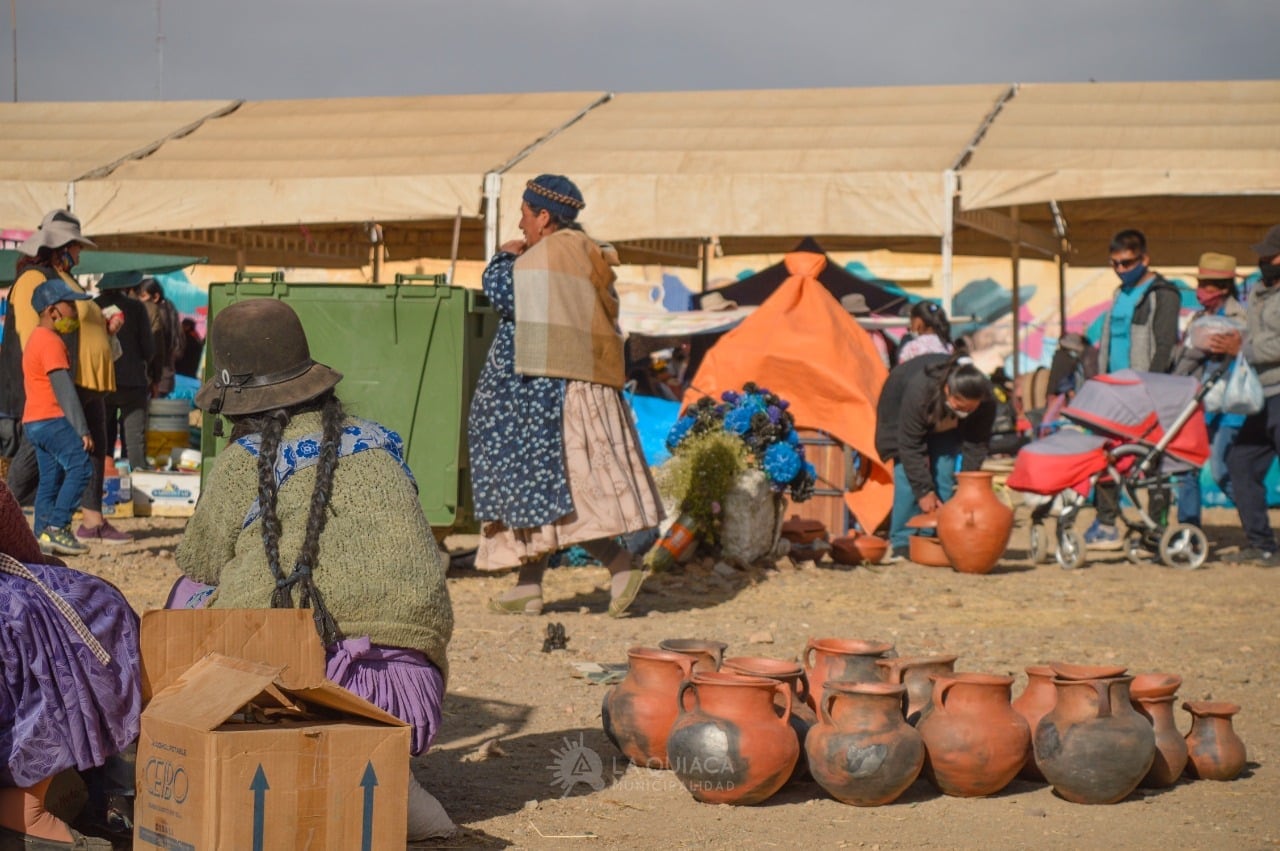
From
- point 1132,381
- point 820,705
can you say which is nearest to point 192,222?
point 1132,381

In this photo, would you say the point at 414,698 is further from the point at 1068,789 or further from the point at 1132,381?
the point at 1132,381

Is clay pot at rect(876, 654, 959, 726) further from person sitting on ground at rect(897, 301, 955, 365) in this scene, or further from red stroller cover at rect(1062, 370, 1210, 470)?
person sitting on ground at rect(897, 301, 955, 365)

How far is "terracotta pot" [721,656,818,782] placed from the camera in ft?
14.3

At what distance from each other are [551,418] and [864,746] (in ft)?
10.2

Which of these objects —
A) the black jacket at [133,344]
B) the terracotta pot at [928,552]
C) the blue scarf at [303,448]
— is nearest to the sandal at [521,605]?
the terracotta pot at [928,552]

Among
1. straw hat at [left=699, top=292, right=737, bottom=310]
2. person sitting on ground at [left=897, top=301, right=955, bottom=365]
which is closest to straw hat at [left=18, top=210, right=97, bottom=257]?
person sitting on ground at [left=897, top=301, right=955, bottom=365]

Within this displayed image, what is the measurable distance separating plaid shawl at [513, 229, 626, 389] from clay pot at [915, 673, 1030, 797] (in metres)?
3.07

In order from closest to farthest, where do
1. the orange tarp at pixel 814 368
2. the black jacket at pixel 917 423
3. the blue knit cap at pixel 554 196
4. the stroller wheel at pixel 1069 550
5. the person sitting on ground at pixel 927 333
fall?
the blue knit cap at pixel 554 196
the black jacket at pixel 917 423
the stroller wheel at pixel 1069 550
the orange tarp at pixel 814 368
the person sitting on ground at pixel 927 333

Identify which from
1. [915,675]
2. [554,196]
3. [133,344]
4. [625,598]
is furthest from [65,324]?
[915,675]

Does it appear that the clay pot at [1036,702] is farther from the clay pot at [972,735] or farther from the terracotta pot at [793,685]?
the terracotta pot at [793,685]

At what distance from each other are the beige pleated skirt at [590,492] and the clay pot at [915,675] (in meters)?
2.56

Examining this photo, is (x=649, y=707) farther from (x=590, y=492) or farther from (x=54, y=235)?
(x=54, y=235)

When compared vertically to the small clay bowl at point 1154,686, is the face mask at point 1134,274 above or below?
above

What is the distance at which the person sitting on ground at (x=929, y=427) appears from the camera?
8961 mm
